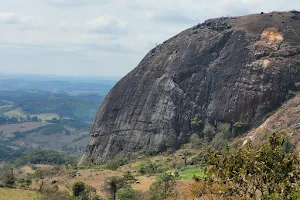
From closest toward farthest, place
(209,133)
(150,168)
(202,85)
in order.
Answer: (150,168), (209,133), (202,85)

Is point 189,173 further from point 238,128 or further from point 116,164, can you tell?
point 116,164

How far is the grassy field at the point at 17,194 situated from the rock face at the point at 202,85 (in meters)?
19.5

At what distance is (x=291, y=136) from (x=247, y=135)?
9.25 metres

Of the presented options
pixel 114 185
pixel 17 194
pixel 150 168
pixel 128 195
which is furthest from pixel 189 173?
pixel 17 194

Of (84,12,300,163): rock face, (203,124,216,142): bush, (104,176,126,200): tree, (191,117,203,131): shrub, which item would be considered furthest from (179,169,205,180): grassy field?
(191,117,203,131): shrub

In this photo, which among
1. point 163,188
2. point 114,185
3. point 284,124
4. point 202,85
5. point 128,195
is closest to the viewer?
point 163,188

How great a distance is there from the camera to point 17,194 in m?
41.3

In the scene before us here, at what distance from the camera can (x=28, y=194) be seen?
41750 mm

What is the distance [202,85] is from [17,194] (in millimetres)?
Result: 30801

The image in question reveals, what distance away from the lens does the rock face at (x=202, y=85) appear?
5253 cm

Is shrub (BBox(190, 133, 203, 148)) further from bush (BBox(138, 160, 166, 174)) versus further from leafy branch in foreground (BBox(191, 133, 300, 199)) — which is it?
leafy branch in foreground (BBox(191, 133, 300, 199))

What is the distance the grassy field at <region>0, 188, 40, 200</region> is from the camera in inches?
1564

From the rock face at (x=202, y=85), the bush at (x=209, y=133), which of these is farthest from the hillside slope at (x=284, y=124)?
the bush at (x=209, y=133)

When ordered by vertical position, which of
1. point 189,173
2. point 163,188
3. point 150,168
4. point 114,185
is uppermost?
point 163,188
